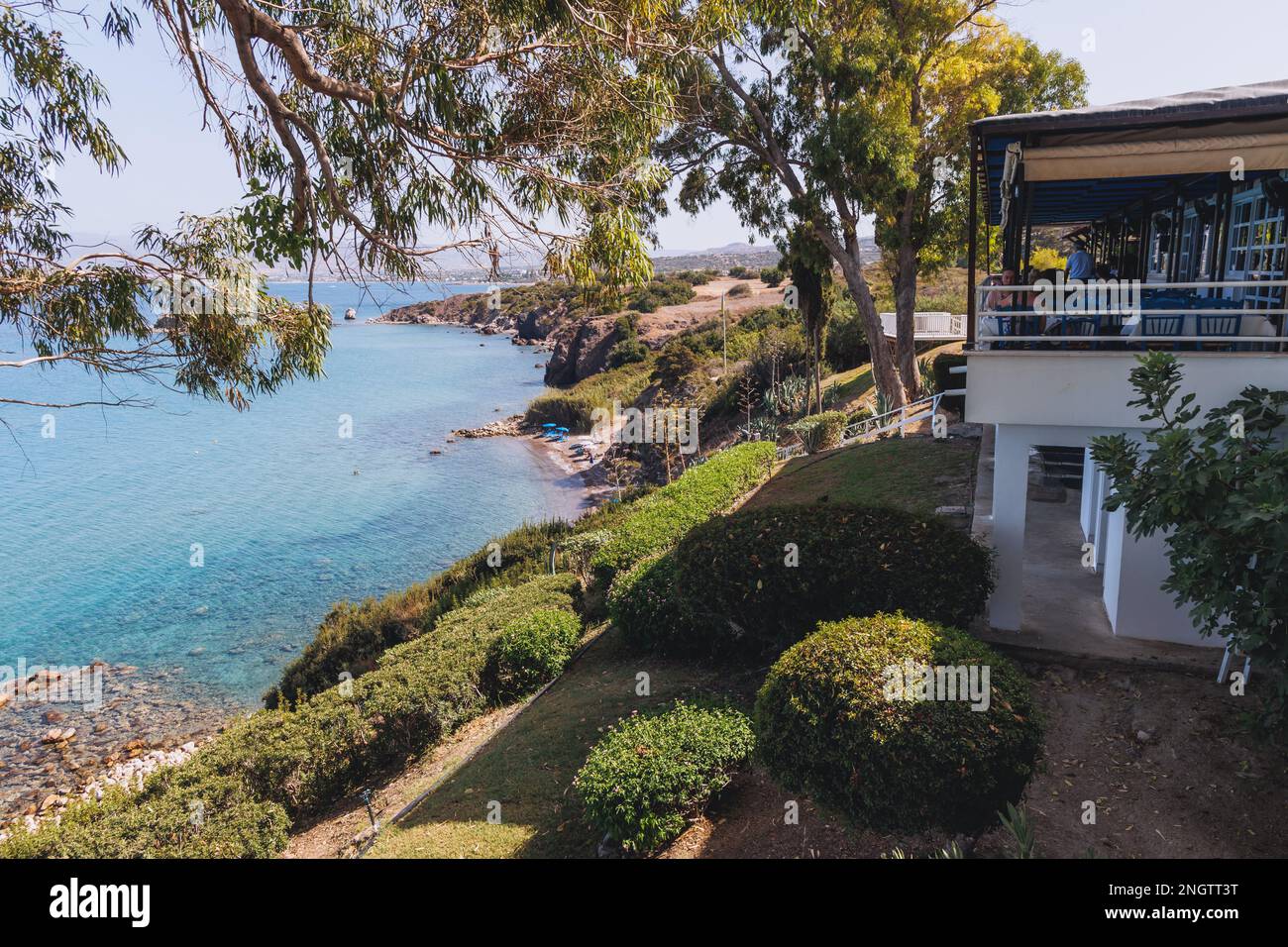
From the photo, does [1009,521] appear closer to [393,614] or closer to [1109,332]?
[1109,332]

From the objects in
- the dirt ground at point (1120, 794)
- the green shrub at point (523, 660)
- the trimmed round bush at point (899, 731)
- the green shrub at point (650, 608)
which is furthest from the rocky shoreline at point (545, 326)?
the trimmed round bush at point (899, 731)

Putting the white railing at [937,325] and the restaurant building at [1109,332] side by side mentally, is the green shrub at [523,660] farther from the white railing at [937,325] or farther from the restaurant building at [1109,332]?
the white railing at [937,325]

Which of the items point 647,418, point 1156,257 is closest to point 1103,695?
point 1156,257

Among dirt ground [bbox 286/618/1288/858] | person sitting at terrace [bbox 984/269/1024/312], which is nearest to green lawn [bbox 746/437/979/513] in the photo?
person sitting at terrace [bbox 984/269/1024/312]

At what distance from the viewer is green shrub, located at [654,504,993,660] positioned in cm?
740

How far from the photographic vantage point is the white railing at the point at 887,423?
59.2 feet

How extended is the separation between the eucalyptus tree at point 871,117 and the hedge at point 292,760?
40.6ft

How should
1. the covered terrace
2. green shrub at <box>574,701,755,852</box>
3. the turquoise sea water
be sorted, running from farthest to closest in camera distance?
the turquoise sea water → the covered terrace → green shrub at <box>574,701,755,852</box>

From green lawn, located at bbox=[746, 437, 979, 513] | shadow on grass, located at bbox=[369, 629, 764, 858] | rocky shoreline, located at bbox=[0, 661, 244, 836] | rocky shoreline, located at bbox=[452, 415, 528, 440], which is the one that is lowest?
rocky shoreline, located at bbox=[0, 661, 244, 836]

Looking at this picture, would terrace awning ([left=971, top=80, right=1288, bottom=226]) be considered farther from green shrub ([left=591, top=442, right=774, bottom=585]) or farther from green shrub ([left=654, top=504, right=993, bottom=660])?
green shrub ([left=591, top=442, right=774, bottom=585])

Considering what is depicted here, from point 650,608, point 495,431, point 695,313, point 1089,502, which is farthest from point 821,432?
point 695,313

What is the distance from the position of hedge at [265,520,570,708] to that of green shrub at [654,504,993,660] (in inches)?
330

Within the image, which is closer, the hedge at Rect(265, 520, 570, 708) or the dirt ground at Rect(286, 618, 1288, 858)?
the dirt ground at Rect(286, 618, 1288, 858)
